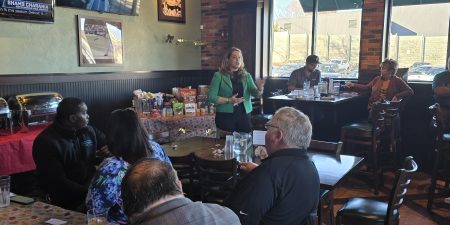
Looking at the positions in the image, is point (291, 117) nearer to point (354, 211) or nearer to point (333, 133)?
point (354, 211)

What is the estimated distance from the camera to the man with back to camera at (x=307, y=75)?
5.79 metres

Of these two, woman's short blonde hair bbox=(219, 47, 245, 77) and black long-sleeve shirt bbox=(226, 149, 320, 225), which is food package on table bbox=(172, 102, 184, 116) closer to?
woman's short blonde hair bbox=(219, 47, 245, 77)

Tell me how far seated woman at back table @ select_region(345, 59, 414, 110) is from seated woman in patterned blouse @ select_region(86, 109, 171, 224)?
370 centimetres

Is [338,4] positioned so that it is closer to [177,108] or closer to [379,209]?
[177,108]

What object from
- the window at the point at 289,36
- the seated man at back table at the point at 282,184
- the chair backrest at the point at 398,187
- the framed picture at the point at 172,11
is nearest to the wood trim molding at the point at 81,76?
the framed picture at the point at 172,11

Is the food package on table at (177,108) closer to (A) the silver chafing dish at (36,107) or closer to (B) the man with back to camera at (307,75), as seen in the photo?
(A) the silver chafing dish at (36,107)

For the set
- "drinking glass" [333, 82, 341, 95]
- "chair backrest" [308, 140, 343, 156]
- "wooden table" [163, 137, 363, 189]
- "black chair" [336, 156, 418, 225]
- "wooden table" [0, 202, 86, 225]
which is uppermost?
"drinking glass" [333, 82, 341, 95]

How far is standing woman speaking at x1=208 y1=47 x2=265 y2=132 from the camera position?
430 centimetres

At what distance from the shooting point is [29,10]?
4543 millimetres

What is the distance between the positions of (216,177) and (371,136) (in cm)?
265

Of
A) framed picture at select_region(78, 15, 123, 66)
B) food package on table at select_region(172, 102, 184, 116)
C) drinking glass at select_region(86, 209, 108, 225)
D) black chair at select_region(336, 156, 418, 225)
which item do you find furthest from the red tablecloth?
black chair at select_region(336, 156, 418, 225)

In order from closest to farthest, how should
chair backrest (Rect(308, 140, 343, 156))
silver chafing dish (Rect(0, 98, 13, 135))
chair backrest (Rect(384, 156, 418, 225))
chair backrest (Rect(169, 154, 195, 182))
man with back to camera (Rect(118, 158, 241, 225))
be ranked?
1. man with back to camera (Rect(118, 158, 241, 225))
2. chair backrest (Rect(384, 156, 418, 225))
3. chair backrest (Rect(169, 154, 195, 182))
4. chair backrest (Rect(308, 140, 343, 156))
5. silver chafing dish (Rect(0, 98, 13, 135))

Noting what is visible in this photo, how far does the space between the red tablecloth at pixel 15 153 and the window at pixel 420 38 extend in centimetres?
487

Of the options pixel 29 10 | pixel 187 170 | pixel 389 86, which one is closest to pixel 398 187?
pixel 187 170
